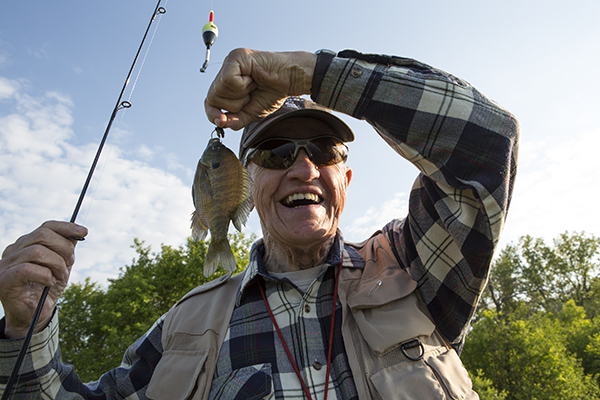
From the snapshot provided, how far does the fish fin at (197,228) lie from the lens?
2.60 m

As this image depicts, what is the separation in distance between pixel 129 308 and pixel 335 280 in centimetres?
1888

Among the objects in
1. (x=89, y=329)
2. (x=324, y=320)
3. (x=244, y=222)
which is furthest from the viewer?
(x=89, y=329)

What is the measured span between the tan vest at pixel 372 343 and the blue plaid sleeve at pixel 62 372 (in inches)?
6.6

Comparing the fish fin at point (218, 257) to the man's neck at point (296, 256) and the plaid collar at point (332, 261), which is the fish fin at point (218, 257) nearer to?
the plaid collar at point (332, 261)

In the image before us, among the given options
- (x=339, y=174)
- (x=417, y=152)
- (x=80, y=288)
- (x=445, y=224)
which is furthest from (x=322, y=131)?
(x=80, y=288)

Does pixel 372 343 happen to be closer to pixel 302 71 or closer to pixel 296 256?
pixel 296 256

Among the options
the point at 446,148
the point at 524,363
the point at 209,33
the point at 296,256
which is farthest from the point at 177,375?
the point at 524,363

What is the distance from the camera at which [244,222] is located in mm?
2527

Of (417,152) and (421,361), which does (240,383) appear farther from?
(417,152)

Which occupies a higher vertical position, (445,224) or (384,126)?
(384,126)

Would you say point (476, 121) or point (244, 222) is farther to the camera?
point (244, 222)

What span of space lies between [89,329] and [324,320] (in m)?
23.1

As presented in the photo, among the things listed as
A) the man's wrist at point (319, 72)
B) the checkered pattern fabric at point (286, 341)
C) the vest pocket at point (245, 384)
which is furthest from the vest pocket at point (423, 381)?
the man's wrist at point (319, 72)

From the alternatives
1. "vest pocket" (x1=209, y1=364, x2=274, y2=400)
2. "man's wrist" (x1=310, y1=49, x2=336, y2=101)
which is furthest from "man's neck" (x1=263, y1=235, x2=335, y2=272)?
"man's wrist" (x1=310, y1=49, x2=336, y2=101)
